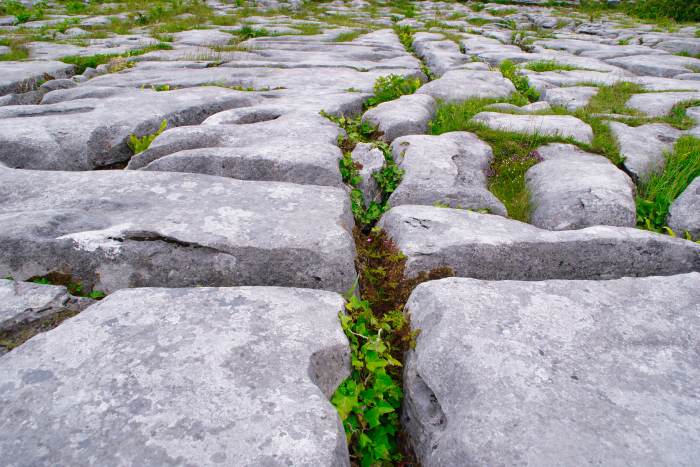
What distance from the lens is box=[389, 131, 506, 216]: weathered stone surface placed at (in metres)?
3.92

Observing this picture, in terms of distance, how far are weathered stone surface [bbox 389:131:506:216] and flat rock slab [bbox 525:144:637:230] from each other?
42 cm

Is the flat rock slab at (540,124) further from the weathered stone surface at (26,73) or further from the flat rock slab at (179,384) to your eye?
the weathered stone surface at (26,73)

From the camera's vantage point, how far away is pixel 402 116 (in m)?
5.44

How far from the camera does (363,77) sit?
25.4ft

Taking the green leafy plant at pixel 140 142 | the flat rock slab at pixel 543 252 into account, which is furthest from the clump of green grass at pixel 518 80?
the green leafy plant at pixel 140 142

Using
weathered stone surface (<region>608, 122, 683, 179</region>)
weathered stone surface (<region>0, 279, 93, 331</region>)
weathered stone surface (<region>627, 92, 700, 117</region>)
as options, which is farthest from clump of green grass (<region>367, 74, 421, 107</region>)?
weathered stone surface (<region>0, 279, 93, 331</region>)

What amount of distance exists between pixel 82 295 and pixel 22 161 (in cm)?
226

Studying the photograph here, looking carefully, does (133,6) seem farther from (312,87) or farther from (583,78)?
(583,78)

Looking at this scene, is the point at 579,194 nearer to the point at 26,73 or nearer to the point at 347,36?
the point at 26,73

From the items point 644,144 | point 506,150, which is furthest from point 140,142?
point 644,144

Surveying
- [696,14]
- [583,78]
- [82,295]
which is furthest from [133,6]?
[696,14]

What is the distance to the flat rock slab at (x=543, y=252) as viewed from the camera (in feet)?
10.0

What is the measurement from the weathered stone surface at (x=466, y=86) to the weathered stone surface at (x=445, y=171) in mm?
1853

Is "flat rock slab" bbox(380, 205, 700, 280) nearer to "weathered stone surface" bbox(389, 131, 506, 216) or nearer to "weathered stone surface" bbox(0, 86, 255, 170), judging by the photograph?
"weathered stone surface" bbox(389, 131, 506, 216)
